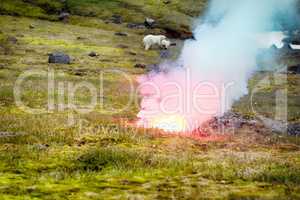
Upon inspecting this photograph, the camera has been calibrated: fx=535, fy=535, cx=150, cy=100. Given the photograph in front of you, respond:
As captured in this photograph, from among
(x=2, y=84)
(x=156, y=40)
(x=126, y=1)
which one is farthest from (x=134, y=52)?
(x=126, y=1)

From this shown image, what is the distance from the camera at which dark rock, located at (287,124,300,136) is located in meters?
37.3

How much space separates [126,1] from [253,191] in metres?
116

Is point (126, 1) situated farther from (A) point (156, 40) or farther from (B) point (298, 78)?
(B) point (298, 78)

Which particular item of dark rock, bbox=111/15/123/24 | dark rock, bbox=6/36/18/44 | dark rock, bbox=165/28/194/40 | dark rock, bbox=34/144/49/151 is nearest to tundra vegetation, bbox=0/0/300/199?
dark rock, bbox=34/144/49/151

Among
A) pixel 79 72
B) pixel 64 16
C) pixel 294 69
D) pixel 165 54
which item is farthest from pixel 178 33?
pixel 79 72

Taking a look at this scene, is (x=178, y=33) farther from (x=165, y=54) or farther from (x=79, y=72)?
(x=79, y=72)

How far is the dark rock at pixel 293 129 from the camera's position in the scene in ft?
123

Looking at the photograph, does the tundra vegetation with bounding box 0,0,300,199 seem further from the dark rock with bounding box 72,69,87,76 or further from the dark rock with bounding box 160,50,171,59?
the dark rock with bounding box 160,50,171,59

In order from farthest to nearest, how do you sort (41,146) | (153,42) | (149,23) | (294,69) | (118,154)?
(149,23) → (153,42) → (294,69) → (41,146) → (118,154)

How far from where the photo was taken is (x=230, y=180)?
19.2 m

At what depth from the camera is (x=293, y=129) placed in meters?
38.2
